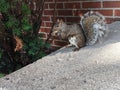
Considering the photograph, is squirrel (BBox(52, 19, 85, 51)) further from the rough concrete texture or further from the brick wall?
the brick wall

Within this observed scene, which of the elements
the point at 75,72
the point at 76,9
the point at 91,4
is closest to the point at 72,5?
the point at 76,9

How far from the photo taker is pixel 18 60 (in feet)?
11.6

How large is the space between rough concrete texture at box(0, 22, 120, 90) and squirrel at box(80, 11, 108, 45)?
98mm

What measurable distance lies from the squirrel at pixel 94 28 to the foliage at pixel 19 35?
2.15 ft

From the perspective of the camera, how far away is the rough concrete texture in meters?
2.04

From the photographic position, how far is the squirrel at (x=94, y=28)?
295 centimetres

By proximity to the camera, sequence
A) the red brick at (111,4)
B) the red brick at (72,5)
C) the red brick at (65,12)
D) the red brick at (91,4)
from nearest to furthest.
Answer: the red brick at (111,4) → the red brick at (91,4) → the red brick at (72,5) → the red brick at (65,12)

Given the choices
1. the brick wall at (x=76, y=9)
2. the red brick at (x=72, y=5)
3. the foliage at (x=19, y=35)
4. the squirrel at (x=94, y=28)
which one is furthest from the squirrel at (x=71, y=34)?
the red brick at (x=72, y=5)

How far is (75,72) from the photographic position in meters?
2.28

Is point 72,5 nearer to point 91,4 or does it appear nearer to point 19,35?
point 91,4

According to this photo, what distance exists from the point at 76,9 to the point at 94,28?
2.91 feet

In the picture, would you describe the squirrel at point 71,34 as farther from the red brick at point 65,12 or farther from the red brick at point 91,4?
the red brick at point 65,12

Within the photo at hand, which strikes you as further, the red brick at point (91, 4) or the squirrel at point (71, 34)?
the red brick at point (91, 4)

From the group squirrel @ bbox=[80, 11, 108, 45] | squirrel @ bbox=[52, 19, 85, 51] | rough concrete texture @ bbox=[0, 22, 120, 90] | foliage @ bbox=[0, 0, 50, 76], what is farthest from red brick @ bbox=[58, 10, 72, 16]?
rough concrete texture @ bbox=[0, 22, 120, 90]
